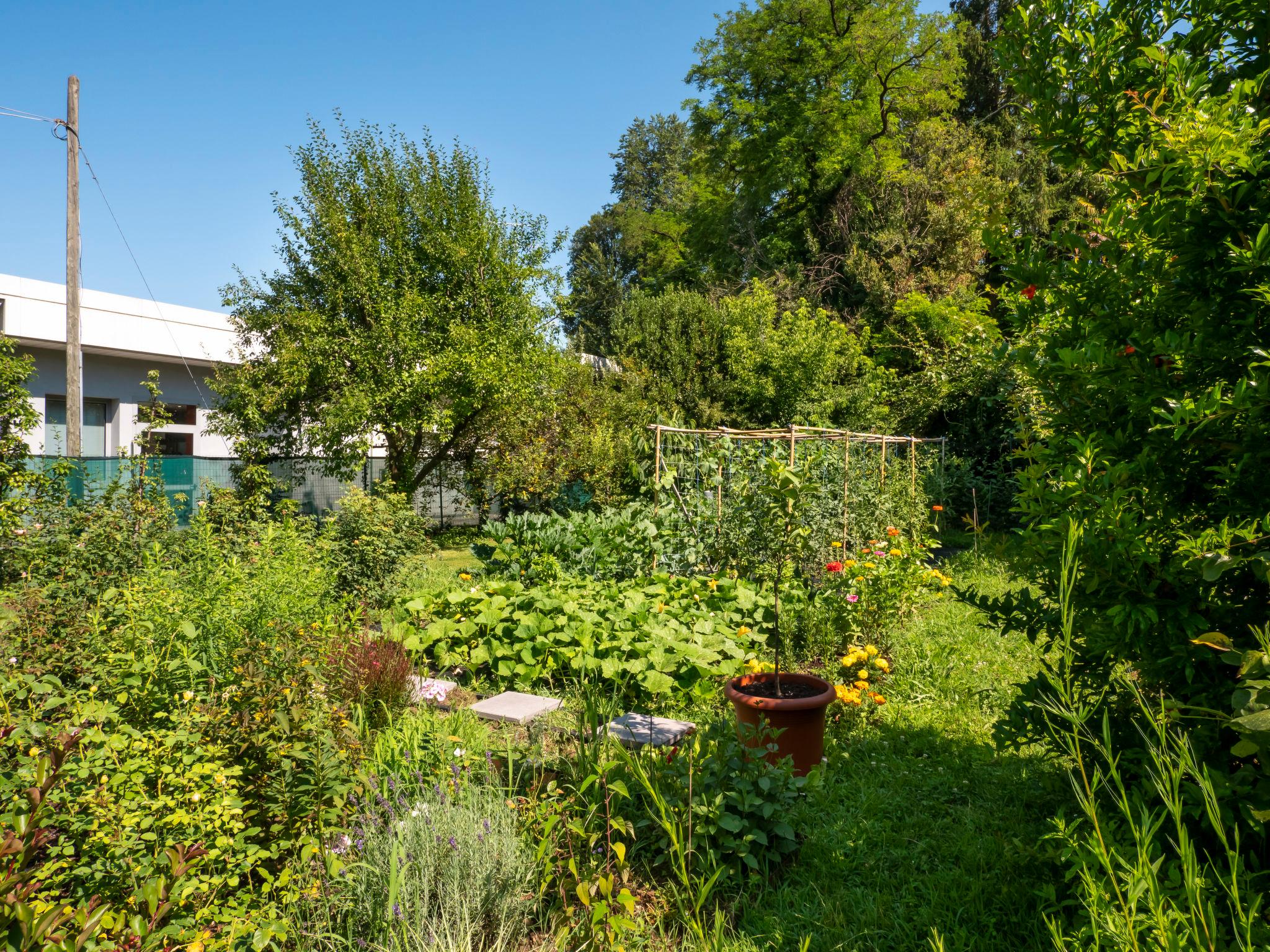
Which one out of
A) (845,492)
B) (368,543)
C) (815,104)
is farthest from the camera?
(815,104)

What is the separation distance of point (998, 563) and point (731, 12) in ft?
60.8

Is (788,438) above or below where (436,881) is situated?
above

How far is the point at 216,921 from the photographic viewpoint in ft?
6.57

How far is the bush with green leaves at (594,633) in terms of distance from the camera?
15.1 ft

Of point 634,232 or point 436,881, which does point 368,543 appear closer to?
point 436,881

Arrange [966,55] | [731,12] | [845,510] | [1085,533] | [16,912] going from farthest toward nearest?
[966,55], [731,12], [845,510], [1085,533], [16,912]

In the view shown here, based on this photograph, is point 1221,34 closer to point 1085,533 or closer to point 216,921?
point 1085,533

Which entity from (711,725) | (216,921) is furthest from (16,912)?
(711,725)

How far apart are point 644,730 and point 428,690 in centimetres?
142

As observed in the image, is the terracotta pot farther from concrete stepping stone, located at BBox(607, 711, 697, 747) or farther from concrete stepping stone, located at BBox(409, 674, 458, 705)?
concrete stepping stone, located at BBox(409, 674, 458, 705)

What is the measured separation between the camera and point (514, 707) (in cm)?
423

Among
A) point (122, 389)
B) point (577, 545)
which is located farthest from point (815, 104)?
point (122, 389)

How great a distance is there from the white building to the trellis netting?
939 centimetres

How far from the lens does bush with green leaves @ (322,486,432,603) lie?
6.49 meters
